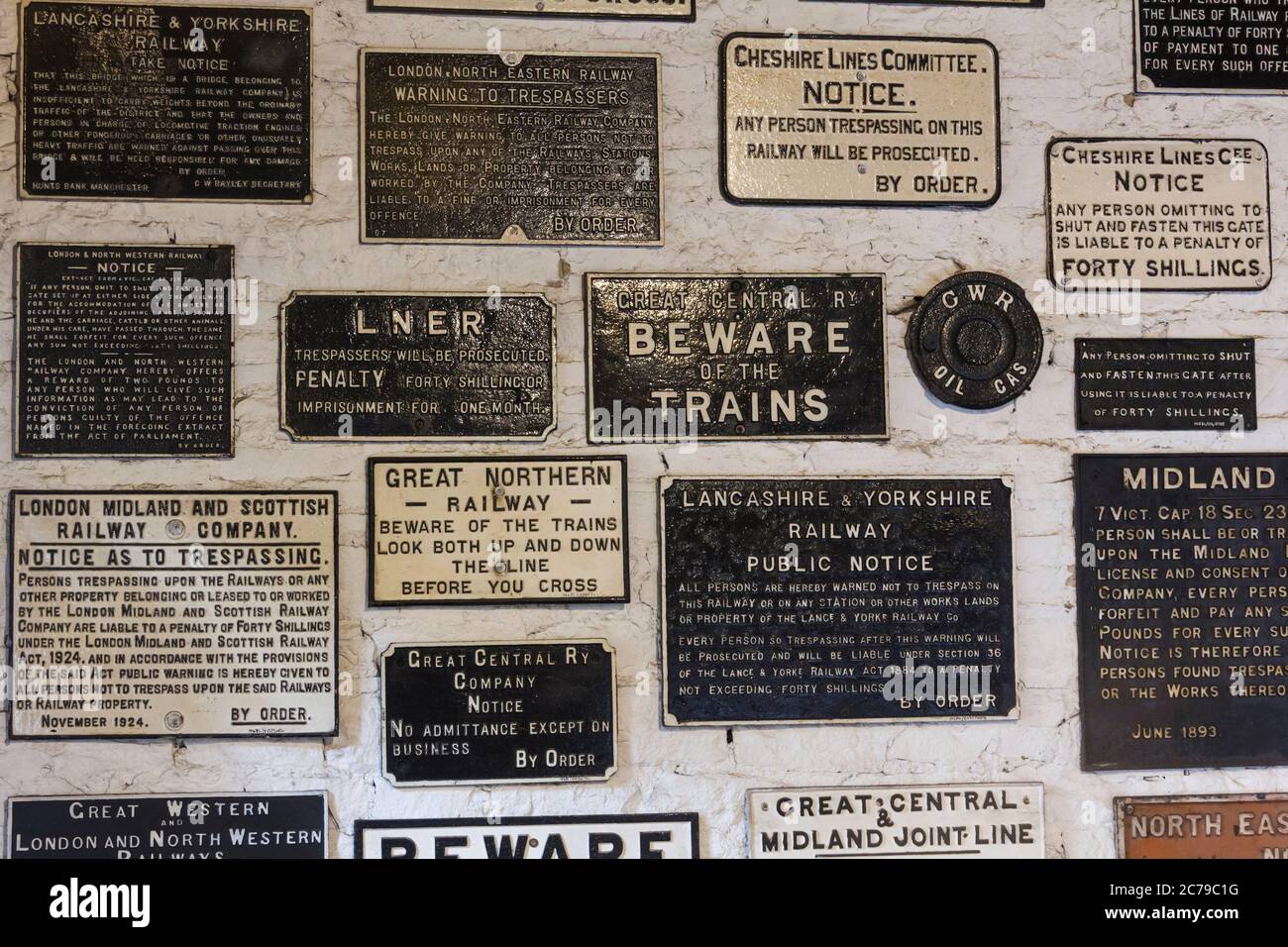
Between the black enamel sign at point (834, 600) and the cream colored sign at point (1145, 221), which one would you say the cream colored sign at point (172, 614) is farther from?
the cream colored sign at point (1145, 221)

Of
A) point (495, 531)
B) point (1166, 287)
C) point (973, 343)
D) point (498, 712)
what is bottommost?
point (498, 712)

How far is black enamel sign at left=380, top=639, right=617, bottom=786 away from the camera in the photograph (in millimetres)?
3238

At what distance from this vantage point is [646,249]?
3.35 meters

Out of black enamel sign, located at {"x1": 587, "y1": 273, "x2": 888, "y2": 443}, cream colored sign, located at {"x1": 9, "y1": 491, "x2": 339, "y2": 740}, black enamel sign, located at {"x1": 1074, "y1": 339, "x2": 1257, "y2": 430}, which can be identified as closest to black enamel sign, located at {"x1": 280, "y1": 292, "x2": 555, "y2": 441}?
black enamel sign, located at {"x1": 587, "y1": 273, "x2": 888, "y2": 443}

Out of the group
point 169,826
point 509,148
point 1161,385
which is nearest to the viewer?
point 169,826

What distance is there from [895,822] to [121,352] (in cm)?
259

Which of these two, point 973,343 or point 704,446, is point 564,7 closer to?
point 704,446

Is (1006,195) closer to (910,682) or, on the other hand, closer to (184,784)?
(910,682)

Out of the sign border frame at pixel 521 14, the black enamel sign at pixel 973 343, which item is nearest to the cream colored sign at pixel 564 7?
the sign border frame at pixel 521 14

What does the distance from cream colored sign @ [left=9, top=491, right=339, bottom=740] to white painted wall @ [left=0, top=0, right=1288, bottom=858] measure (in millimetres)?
60

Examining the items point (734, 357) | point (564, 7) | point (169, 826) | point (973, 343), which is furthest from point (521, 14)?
point (169, 826)

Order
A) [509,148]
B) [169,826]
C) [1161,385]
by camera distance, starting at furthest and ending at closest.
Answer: [1161,385]
[509,148]
[169,826]

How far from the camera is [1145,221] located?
11.3 ft

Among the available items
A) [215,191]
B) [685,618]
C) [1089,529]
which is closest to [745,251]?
[685,618]
